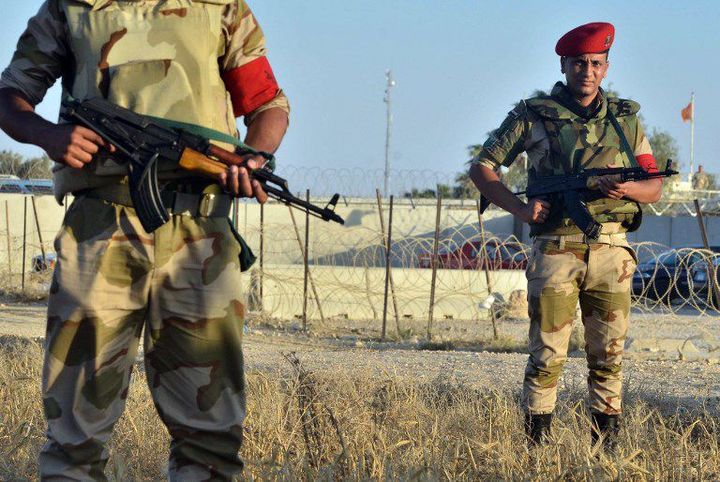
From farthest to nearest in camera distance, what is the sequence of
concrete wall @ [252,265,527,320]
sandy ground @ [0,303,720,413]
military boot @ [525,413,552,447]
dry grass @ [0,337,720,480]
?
concrete wall @ [252,265,527,320], sandy ground @ [0,303,720,413], military boot @ [525,413,552,447], dry grass @ [0,337,720,480]

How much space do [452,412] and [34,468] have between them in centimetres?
170

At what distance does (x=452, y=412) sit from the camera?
432cm

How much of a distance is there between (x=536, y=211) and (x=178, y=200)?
1.83m

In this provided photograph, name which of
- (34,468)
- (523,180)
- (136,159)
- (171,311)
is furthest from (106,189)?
(523,180)

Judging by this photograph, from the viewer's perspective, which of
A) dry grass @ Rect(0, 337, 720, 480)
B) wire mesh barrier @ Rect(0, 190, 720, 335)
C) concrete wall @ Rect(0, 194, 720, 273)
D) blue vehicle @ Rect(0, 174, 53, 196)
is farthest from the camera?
blue vehicle @ Rect(0, 174, 53, 196)

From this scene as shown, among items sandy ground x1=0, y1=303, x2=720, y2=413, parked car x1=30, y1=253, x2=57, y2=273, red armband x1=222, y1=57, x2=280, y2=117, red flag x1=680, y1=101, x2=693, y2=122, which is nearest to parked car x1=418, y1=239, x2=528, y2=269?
sandy ground x1=0, y1=303, x2=720, y2=413

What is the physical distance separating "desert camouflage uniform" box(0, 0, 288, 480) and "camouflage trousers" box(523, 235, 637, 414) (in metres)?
1.68

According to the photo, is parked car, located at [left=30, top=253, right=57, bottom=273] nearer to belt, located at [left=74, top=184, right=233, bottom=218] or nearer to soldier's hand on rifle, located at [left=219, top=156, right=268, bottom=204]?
belt, located at [left=74, top=184, right=233, bottom=218]

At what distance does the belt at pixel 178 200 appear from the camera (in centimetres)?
252

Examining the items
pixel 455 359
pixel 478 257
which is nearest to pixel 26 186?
pixel 478 257

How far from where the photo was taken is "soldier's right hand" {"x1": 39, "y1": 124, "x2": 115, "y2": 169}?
2.43 m

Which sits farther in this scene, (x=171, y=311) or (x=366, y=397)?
(x=366, y=397)

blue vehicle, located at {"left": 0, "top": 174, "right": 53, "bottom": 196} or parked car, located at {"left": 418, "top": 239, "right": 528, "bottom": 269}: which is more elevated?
blue vehicle, located at {"left": 0, "top": 174, "right": 53, "bottom": 196}

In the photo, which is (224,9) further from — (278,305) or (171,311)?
(278,305)
